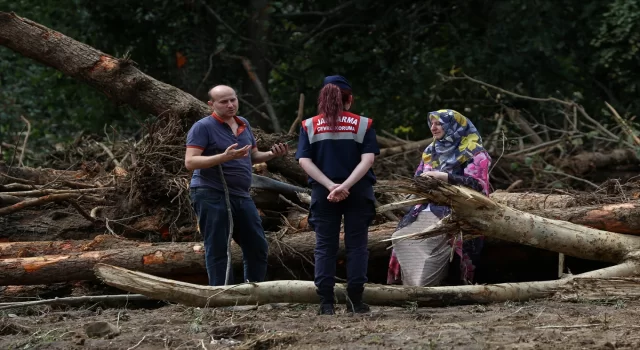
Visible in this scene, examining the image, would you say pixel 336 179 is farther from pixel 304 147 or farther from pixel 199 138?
pixel 199 138

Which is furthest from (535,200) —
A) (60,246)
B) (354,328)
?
(60,246)

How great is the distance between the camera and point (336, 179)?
6.68 meters

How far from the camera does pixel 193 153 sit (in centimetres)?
717

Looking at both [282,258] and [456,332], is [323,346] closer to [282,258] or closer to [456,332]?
[456,332]

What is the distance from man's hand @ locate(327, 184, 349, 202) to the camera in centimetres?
651

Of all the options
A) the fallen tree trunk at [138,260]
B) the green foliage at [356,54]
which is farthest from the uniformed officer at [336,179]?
the green foliage at [356,54]

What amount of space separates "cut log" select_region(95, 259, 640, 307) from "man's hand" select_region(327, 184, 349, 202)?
2.42ft

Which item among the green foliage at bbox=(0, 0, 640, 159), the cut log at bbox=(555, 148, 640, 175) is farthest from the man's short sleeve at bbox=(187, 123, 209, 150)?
the green foliage at bbox=(0, 0, 640, 159)

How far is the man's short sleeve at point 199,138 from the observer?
721cm

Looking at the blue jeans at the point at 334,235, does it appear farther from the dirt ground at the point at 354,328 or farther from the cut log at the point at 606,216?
the cut log at the point at 606,216

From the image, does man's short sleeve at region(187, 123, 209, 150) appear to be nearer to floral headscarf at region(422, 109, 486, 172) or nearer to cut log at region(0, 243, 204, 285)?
cut log at region(0, 243, 204, 285)

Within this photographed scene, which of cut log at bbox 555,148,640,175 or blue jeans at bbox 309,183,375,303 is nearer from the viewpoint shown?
blue jeans at bbox 309,183,375,303

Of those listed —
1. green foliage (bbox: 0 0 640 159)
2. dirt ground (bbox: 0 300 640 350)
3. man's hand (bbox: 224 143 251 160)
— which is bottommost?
dirt ground (bbox: 0 300 640 350)

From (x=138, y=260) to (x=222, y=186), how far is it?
4.46 feet
